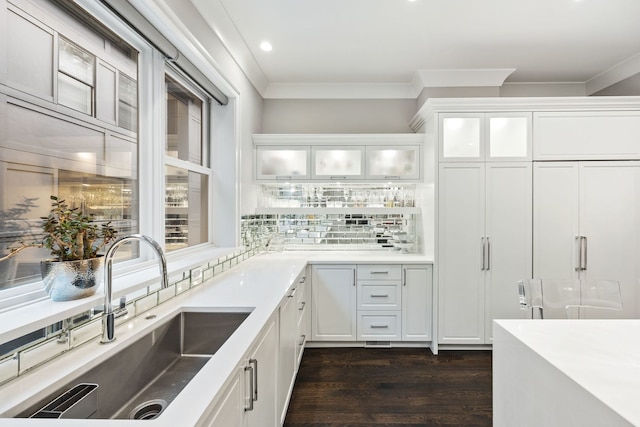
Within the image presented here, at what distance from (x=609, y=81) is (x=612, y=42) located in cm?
72

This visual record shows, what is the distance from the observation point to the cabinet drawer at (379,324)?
3.09 meters

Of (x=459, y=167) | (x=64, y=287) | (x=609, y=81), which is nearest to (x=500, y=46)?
(x=459, y=167)

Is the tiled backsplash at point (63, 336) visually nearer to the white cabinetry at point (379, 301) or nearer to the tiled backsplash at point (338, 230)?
the white cabinetry at point (379, 301)

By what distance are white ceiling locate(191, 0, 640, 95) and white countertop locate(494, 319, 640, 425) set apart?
2073 millimetres

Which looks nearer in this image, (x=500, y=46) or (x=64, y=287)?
(x=64, y=287)

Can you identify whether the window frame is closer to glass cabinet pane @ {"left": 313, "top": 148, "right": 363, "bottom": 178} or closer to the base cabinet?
the base cabinet

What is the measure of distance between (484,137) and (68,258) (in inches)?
122

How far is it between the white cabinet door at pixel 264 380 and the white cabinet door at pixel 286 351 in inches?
4.4

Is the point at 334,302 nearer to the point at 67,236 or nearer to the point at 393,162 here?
the point at 393,162

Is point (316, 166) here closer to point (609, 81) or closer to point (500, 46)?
point (500, 46)

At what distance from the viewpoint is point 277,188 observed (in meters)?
3.73

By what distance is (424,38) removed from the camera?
Result: 8.79 ft

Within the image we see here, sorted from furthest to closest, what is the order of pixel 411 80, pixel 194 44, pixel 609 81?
1. pixel 411 80
2. pixel 609 81
3. pixel 194 44

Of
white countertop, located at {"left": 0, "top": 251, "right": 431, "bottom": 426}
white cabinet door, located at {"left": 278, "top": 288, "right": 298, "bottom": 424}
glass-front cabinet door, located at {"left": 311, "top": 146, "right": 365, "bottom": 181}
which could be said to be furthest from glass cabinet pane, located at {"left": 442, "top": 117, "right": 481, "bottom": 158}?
white cabinet door, located at {"left": 278, "top": 288, "right": 298, "bottom": 424}
